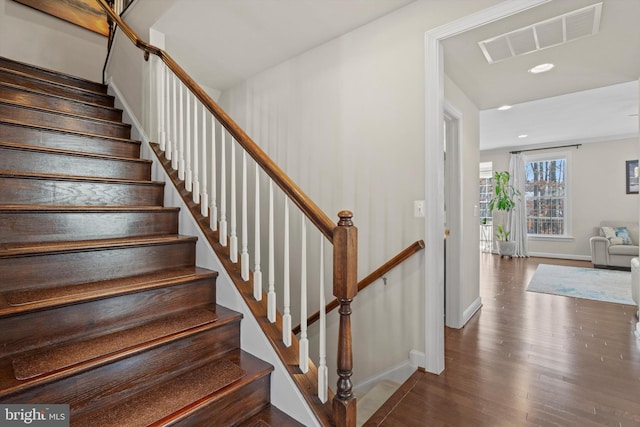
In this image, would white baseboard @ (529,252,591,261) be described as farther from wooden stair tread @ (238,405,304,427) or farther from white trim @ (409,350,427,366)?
wooden stair tread @ (238,405,304,427)

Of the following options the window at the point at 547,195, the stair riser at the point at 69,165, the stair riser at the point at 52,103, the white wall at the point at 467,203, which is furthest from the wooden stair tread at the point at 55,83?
the window at the point at 547,195

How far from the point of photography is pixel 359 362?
2547 mm

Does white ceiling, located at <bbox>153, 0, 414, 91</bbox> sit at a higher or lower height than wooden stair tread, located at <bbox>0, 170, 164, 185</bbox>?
higher

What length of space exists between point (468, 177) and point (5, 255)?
12.0 feet

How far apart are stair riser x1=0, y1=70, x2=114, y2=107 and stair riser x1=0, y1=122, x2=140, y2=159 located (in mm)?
927

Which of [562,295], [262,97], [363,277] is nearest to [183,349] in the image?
[363,277]

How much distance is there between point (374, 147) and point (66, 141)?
2.19 m

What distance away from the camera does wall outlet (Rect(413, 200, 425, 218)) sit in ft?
7.09

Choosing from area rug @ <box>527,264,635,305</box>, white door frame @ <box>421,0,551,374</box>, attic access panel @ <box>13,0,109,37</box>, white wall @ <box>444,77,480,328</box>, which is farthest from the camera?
area rug @ <box>527,264,635,305</box>

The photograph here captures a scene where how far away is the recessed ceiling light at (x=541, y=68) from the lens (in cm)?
269

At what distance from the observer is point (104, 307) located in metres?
1.41

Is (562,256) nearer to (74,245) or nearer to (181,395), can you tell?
(181,395)

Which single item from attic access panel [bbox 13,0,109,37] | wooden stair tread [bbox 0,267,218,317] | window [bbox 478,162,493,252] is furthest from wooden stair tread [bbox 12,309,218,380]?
window [bbox 478,162,493,252]

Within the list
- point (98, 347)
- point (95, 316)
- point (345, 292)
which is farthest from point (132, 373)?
point (345, 292)
